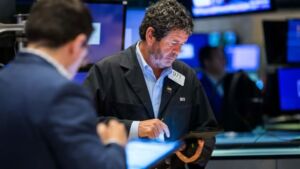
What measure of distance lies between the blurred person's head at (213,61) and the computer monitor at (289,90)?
143 cm

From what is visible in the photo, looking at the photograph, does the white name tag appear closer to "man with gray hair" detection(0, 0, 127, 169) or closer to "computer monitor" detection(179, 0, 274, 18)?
"man with gray hair" detection(0, 0, 127, 169)

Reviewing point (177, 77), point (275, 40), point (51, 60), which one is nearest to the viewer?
point (51, 60)

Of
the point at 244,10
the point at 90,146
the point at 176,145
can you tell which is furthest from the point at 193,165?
the point at 244,10

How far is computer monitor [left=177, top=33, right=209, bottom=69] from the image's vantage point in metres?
9.86

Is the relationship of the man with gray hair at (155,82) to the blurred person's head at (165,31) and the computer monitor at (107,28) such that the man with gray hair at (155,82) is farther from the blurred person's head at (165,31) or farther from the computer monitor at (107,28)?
the computer monitor at (107,28)

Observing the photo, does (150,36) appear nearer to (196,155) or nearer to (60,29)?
(196,155)

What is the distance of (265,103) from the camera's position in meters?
6.70

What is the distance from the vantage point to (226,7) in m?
5.70

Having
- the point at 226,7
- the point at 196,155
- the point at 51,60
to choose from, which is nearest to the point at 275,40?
the point at 226,7

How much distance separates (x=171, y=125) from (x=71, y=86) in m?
1.41

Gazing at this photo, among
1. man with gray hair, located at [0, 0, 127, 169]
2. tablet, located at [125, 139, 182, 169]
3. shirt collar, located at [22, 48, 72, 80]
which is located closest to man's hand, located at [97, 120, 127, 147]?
man with gray hair, located at [0, 0, 127, 169]

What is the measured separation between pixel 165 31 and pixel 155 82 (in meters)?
0.28

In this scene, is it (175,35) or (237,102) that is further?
(237,102)

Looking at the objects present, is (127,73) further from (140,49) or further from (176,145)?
(176,145)
